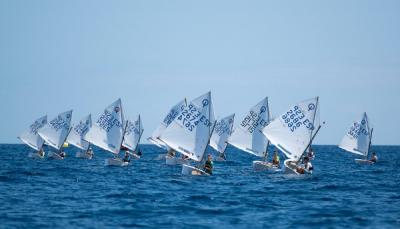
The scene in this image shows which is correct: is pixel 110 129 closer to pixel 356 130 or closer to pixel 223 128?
pixel 223 128

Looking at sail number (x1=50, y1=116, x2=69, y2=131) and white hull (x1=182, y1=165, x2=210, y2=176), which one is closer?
white hull (x1=182, y1=165, x2=210, y2=176)

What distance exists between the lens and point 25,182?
43438 mm

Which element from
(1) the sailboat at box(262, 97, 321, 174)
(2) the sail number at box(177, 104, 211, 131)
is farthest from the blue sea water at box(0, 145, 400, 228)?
(2) the sail number at box(177, 104, 211, 131)

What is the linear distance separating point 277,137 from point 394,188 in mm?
12375

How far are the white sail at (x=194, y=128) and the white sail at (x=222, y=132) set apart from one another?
34.5m

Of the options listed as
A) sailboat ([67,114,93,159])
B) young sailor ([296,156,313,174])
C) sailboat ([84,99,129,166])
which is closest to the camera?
young sailor ([296,156,313,174])

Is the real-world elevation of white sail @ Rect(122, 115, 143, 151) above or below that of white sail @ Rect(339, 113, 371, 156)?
below

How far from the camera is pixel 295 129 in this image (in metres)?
53.0

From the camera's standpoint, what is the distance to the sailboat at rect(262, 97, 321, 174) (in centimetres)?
5278

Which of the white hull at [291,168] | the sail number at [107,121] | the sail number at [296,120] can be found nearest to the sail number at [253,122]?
the sail number at [296,120]

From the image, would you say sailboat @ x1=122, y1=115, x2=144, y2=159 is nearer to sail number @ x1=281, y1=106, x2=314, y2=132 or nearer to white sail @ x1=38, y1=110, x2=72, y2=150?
white sail @ x1=38, y1=110, x2=72, y2=150

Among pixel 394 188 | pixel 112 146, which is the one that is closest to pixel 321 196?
pixel 394 188

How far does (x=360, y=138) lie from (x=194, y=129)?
1631 inches

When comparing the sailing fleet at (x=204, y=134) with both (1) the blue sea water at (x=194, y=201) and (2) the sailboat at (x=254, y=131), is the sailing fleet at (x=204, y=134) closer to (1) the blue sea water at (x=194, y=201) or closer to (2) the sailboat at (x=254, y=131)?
(2) the sailboat at (x=254, y=131)
